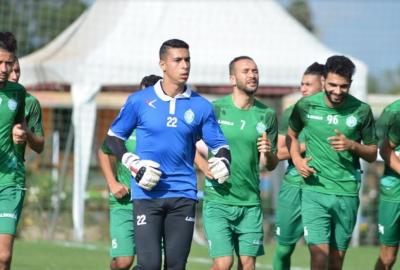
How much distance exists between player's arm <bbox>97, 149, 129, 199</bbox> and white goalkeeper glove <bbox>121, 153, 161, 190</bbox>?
1922mm

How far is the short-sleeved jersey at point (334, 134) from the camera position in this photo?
10.8 meters

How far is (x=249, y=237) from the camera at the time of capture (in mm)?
10594

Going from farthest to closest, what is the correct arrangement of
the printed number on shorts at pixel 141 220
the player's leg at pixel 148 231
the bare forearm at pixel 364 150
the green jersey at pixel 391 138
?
the green jersey at pixel 391 138 → the bare forearm at pixel 364 150 → the printed number on shorts at pixel 141 220 → the player's leg at pixel 148 231

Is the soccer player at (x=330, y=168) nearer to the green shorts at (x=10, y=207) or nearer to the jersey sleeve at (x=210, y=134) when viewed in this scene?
the jersey sleeve at (x=210, y=134)

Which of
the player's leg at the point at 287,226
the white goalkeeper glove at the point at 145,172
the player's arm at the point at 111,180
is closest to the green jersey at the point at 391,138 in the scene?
the player's leg at the point at 287,226

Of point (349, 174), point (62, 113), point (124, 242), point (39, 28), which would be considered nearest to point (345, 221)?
point (349, 174)

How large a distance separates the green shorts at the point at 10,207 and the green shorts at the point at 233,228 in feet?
6.06

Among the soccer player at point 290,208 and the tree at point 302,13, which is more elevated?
the tree at point 302,13

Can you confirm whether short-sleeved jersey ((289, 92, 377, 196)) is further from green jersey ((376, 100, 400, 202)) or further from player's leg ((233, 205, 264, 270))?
player's leg ((233, 205, 264, 270))

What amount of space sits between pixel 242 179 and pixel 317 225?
2.85 ft

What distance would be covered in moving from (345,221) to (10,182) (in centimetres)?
331

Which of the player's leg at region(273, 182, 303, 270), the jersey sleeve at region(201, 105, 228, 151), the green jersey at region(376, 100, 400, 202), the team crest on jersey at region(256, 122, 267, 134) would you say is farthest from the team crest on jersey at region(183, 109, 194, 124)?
the player's leg at region(273, 182, 303, 270)

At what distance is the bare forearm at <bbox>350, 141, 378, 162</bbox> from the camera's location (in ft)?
34.4

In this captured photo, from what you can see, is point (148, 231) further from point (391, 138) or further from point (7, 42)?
point (391, 138)
